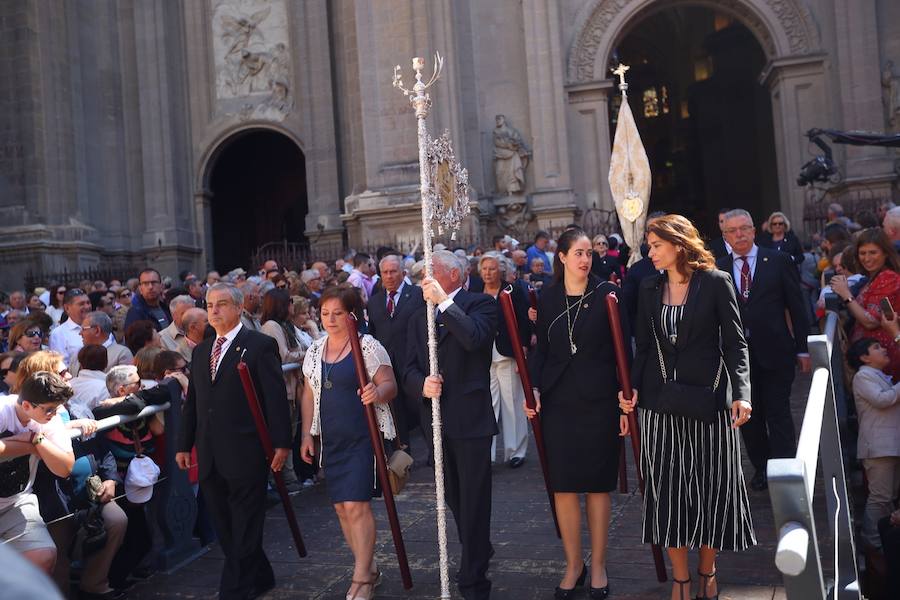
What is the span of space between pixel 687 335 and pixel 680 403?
0.37 m

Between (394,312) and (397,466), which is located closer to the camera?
(397,466)

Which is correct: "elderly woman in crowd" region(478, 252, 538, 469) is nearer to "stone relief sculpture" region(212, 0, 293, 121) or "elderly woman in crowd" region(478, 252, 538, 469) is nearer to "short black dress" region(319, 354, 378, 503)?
"short black dress" region(319, 354, 378, 503)

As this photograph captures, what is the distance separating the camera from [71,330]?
32.3 ft

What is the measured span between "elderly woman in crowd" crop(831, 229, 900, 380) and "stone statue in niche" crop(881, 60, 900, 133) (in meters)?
16.0

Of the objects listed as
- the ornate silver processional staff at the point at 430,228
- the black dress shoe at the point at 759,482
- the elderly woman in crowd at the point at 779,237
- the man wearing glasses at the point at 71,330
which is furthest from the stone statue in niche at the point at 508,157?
the ornate silver processional staff at the point at 430,228

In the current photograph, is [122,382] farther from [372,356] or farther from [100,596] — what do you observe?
[372,356]

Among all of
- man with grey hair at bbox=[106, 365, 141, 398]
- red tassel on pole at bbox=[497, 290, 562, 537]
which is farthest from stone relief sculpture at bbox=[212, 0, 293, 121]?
red tassel on pole at bbox=[497, 290, 562, 537]

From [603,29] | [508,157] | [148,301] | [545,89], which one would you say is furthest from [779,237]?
[603,29]

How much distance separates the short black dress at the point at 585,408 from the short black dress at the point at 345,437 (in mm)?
1163

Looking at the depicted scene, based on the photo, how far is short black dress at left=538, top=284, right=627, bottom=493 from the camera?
17.9 ft

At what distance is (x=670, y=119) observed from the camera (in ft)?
131

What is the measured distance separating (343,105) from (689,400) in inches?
781

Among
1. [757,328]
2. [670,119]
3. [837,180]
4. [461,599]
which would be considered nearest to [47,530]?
[461,599]

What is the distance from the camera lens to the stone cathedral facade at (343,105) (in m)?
21.2
